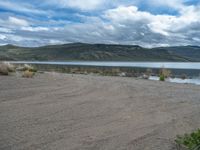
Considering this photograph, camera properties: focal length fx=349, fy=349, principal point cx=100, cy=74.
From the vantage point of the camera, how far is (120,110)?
1055 centimetres

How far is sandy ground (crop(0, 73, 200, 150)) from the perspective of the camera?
6.84 meters

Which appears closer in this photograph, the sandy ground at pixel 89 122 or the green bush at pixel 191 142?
the green bush at pixel 191 142

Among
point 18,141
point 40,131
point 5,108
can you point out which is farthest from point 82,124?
point 5,108

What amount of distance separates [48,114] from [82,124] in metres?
1.30

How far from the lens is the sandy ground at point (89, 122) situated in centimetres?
684

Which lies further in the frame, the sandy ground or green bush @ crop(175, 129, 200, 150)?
the sandy ground

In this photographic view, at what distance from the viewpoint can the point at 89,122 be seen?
28.4 ft

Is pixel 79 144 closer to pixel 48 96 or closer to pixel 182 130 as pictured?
pixel 182 130

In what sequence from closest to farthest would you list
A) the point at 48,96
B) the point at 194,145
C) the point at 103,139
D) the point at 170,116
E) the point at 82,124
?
the point at 194,145
the point at 103,139
the point at 82,124
the point at 170,116
the point at 48,96

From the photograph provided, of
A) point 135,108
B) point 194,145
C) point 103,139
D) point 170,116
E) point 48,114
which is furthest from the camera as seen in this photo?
point 135,108

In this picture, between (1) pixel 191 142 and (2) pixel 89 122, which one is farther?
(2) pixel 89 122

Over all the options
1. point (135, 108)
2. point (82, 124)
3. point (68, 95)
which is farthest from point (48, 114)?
point (68, 95)

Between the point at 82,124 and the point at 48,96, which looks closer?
the point at 82,124

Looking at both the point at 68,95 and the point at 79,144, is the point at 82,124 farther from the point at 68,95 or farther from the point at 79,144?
the point at 68,95
